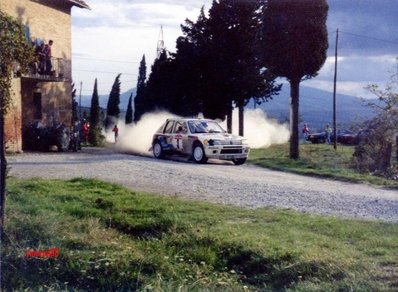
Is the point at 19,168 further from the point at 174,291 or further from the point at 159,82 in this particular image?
the point at 159,82

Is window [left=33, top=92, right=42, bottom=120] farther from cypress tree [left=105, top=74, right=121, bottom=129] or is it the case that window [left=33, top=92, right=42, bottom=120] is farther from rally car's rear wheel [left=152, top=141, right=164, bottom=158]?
cypress tree [left=105, top=74, right=121, bottom=129]

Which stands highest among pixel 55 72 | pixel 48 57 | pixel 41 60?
pixel 48 57

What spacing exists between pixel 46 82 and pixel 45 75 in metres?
1.94

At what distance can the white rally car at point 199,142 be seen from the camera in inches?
1032

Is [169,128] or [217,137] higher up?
[169,128]

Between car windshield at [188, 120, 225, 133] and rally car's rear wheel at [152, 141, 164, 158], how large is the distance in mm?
1832

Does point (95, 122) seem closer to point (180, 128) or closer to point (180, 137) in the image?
point (180, 128)

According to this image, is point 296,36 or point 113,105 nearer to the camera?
point 296,36

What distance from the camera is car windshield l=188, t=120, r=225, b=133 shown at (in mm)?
27344

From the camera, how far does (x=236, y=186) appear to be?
1777 centimetres

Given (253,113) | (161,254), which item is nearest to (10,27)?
(161,254)

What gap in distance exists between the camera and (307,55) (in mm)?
28828

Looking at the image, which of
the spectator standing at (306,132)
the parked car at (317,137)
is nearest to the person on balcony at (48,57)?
the parked car at (317,137)

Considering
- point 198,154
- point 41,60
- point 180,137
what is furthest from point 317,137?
point 198,154
